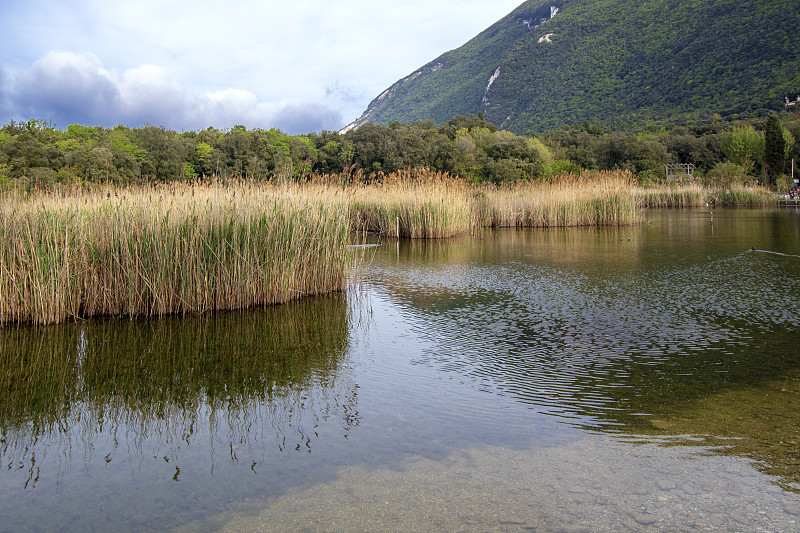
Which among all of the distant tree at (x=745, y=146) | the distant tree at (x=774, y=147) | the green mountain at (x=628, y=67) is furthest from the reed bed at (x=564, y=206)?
the green mountain at (x=628, y=67)

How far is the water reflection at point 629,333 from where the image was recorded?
3502mm

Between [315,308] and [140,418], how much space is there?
11.7 feet

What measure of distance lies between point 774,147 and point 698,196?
2318cm

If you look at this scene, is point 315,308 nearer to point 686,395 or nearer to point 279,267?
point 279,267

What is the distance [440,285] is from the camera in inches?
332

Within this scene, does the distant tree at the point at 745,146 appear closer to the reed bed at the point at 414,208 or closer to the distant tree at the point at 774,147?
the distant tree at the point at 774,147

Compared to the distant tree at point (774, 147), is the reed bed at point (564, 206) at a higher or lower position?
lower

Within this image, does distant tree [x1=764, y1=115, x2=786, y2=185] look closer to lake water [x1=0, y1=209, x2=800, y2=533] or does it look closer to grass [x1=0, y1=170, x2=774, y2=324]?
lake water [x1=0, y1=209, x2=800, y2=533]

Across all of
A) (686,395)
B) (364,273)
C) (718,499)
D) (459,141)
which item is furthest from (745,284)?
(459,141)

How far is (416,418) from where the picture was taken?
Answer: 3.52 metres

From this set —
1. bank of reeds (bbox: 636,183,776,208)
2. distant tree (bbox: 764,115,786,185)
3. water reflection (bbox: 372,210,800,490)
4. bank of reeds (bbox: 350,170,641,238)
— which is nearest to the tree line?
distant tree (bbox: 764,115,786,185)

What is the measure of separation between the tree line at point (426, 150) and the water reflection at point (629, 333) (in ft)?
49.2

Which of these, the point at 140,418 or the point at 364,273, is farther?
the point at 364,273

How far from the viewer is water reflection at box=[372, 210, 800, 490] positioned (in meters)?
3.50
